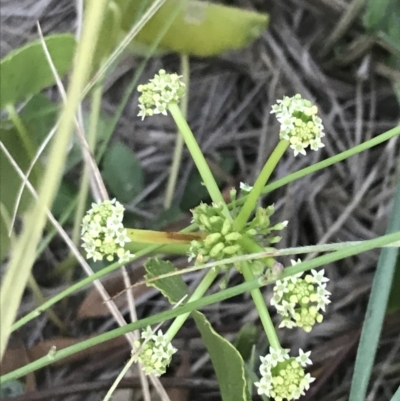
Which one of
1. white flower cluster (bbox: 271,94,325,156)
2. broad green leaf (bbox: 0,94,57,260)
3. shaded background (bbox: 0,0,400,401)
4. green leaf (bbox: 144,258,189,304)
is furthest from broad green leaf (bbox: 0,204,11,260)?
white flower cluster (bbox: 271,94,325,156)

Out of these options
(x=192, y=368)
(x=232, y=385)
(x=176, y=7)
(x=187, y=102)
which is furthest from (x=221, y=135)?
(x=232, y=385)

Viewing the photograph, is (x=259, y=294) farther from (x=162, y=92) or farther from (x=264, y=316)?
(x=162, y=92)

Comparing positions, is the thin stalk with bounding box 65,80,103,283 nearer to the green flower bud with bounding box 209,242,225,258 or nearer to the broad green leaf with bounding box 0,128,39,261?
the broad green leaf with bounding box 0,128,39,261

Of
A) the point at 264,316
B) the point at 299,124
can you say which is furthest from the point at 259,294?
the point at 299,124

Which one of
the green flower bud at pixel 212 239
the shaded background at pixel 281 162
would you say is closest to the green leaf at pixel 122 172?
the shaded background at pixel 281 162

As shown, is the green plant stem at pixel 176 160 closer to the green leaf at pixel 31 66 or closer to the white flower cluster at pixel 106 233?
the green leaf at pixel 31 66
